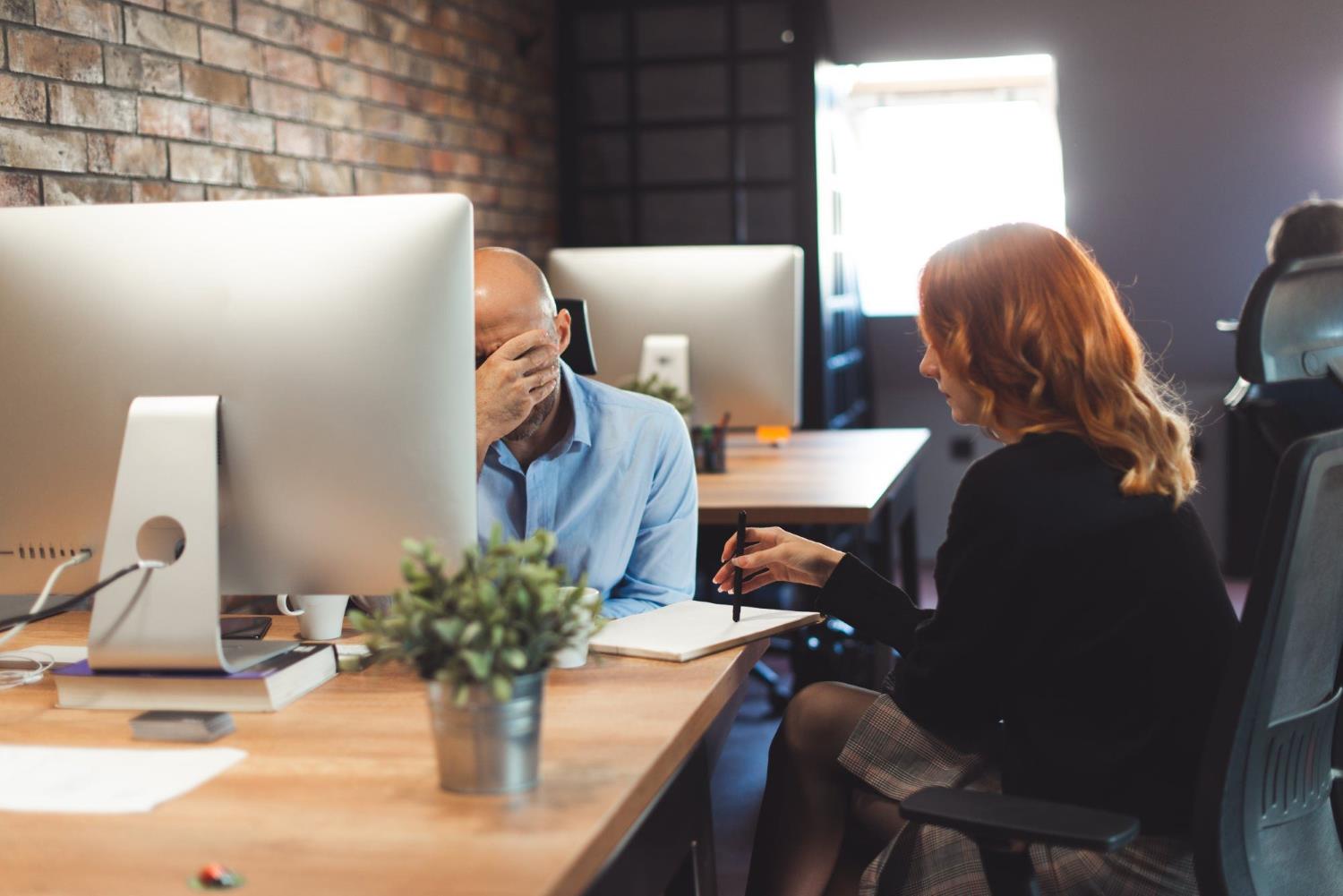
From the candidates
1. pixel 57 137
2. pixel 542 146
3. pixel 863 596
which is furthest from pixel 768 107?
pixel 863 596

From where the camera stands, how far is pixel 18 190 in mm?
2260

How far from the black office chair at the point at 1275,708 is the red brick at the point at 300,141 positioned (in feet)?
8.01

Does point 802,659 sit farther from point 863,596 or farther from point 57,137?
point 57,137

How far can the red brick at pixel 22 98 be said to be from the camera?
2215 millimetres

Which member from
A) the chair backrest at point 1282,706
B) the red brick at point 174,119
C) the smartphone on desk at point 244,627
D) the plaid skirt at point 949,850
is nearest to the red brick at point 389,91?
the red brick at point 174,119

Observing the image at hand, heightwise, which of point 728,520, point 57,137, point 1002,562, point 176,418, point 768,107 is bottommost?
point 728,520

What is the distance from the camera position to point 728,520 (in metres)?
2.60

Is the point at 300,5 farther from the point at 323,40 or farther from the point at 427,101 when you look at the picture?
the point at 427,101

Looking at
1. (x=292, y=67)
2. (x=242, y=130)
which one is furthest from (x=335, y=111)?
(x=242, y=130)

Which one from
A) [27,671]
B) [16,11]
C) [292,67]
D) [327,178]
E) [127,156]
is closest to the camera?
[27,671]

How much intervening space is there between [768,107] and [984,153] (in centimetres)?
125

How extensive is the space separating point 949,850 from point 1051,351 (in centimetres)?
54

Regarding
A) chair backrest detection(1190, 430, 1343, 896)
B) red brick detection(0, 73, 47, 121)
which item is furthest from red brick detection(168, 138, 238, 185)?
chair backrest detection(1190, 430, 1343, 896)

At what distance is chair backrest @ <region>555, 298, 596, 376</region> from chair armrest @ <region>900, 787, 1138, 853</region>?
1.67m
